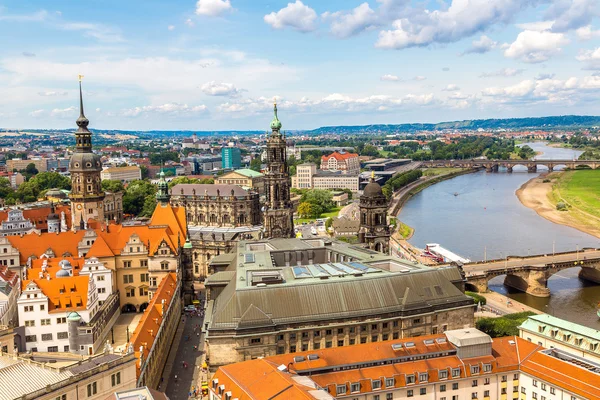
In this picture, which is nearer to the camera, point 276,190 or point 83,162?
point 276,190

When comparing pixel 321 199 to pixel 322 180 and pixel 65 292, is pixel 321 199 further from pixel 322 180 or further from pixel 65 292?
pixel 65 292

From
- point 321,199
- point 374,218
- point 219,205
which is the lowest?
point 321,199

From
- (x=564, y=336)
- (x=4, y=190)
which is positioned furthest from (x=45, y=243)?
(x=4, y=190)

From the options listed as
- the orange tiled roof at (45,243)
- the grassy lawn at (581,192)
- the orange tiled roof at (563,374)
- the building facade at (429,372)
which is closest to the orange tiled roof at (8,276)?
the orange tiled roof at (45,243)

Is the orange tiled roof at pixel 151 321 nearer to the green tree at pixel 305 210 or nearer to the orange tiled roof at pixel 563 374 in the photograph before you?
the orange tiled roof at pixel 563 374

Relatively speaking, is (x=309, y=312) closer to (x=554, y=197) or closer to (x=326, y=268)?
(x=326, y=268)

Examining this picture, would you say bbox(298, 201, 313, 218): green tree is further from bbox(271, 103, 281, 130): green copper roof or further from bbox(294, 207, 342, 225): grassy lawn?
bbox(271, 103, 281, 130): green copper roof
